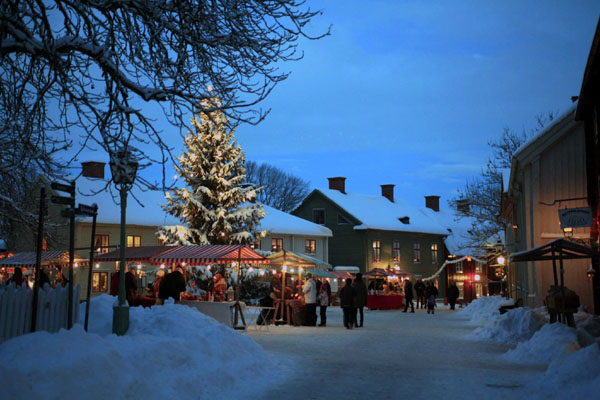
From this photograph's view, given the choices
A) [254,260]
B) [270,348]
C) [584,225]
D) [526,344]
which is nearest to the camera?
[526,344]

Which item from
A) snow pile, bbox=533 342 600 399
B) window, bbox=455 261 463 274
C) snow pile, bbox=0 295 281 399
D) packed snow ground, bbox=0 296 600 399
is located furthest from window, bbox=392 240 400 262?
snow pile, bbox=533 342 600 399

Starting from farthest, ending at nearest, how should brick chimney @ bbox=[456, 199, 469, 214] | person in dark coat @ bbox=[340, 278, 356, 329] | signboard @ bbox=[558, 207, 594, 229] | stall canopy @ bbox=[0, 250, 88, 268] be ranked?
brick chimney @ bbox=[456, 199, 469, 214], stall canopy @ bbox=[0, 250, 88, 268], person in dark coat @ bbox=[340, 278, 356, 329], signboard @ bbox=[558, 207, 594, 229]

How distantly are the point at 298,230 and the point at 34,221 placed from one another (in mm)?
32876

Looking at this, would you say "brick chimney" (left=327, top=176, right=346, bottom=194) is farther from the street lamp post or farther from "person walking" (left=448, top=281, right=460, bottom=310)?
the street lamp post

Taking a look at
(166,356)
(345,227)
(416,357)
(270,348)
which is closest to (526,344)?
(416,357)

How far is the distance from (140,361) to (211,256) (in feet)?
38.9

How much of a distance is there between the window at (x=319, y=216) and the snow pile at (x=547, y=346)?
42.0 metres

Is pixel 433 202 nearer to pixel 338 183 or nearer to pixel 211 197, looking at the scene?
pixel 338 183

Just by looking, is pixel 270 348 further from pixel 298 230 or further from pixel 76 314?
pixel 298 230

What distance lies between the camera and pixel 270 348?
47.6 feet

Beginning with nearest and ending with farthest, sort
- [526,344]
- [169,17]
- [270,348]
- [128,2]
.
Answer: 1. [128,2]
2. [169,17]
3. [526,344]
4. [270,348]

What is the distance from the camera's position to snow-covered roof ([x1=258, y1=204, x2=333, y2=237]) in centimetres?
4573

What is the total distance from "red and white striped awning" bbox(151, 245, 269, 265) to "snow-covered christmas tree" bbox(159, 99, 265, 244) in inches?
332

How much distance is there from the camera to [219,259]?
20062 mm
